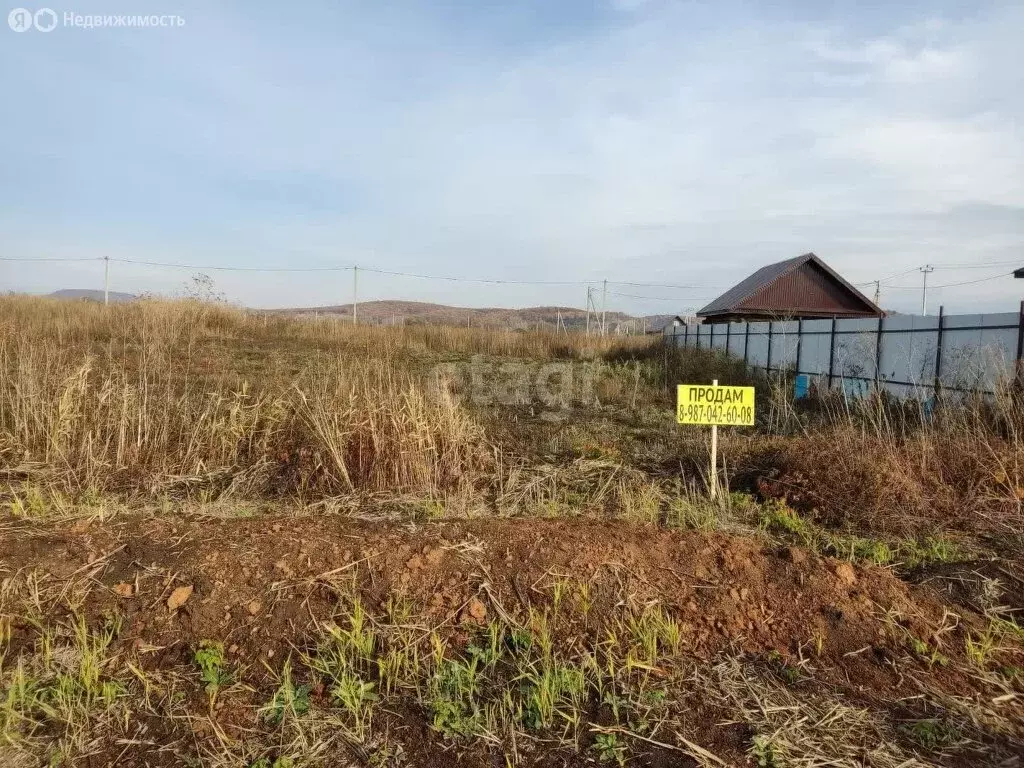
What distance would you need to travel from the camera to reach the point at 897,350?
1041cm

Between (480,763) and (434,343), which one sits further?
(434,343)

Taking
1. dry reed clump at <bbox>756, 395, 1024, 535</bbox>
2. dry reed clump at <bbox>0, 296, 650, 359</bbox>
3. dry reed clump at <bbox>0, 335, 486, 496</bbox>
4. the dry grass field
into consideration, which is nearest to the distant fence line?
dry reed clump at <bbox>756, 395, 1024, 535</bbox>

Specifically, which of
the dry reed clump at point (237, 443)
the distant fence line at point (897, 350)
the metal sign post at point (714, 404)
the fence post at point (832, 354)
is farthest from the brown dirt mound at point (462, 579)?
the fence post at point (832, 354)

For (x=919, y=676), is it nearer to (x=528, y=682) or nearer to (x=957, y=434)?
(x=528, y=682)

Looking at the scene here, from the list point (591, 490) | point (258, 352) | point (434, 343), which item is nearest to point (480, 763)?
point (591, 490)

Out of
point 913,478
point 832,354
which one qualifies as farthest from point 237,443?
point 832,354

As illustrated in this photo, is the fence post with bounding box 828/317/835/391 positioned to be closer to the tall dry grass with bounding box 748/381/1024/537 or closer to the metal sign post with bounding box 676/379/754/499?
the tall dry grass with bounding box 748/381/1024/537

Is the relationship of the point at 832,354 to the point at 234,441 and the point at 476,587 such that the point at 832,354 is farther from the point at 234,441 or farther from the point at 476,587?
the point at 476,587

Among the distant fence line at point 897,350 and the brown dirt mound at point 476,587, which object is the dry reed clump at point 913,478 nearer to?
the distant fence line at point 897,350

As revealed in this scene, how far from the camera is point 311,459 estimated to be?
5102mm

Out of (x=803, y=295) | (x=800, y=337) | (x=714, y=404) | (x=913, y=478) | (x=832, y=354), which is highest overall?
(x=803, y=295)

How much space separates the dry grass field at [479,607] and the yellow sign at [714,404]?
579mm

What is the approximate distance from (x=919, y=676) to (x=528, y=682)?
151 cm

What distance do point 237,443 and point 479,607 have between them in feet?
11.4
